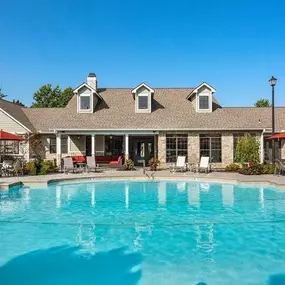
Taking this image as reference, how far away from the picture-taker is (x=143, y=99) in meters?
26.2

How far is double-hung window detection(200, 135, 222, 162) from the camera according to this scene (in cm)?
2425

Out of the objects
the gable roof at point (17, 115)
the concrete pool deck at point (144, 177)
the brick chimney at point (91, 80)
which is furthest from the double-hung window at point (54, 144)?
the concrete pool deck at point (144, 177)

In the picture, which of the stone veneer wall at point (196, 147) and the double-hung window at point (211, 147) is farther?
the double-hung window at point (211, 147)

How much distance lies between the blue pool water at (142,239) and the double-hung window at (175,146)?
9.82 metres

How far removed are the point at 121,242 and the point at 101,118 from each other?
59.6 ft

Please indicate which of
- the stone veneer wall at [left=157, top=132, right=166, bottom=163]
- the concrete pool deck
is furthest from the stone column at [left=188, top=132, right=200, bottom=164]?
the concrete pool deck

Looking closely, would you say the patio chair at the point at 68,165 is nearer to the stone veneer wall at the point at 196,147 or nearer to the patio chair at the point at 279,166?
the stone veneer wall at the point at 196,147

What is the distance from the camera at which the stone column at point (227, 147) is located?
2406 cm

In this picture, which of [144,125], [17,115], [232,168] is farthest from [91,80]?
[232,168]

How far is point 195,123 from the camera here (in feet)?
79.6

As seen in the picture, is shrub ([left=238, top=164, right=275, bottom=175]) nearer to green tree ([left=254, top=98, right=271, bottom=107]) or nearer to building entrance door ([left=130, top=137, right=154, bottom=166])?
building entrance door ([left=130, top=137, right=154, bottom=166])

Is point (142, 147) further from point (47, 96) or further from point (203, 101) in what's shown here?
point (47, 96)

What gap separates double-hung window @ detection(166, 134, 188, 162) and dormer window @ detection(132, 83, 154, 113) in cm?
357

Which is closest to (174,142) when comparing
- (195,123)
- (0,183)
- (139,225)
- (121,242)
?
(195,123)
